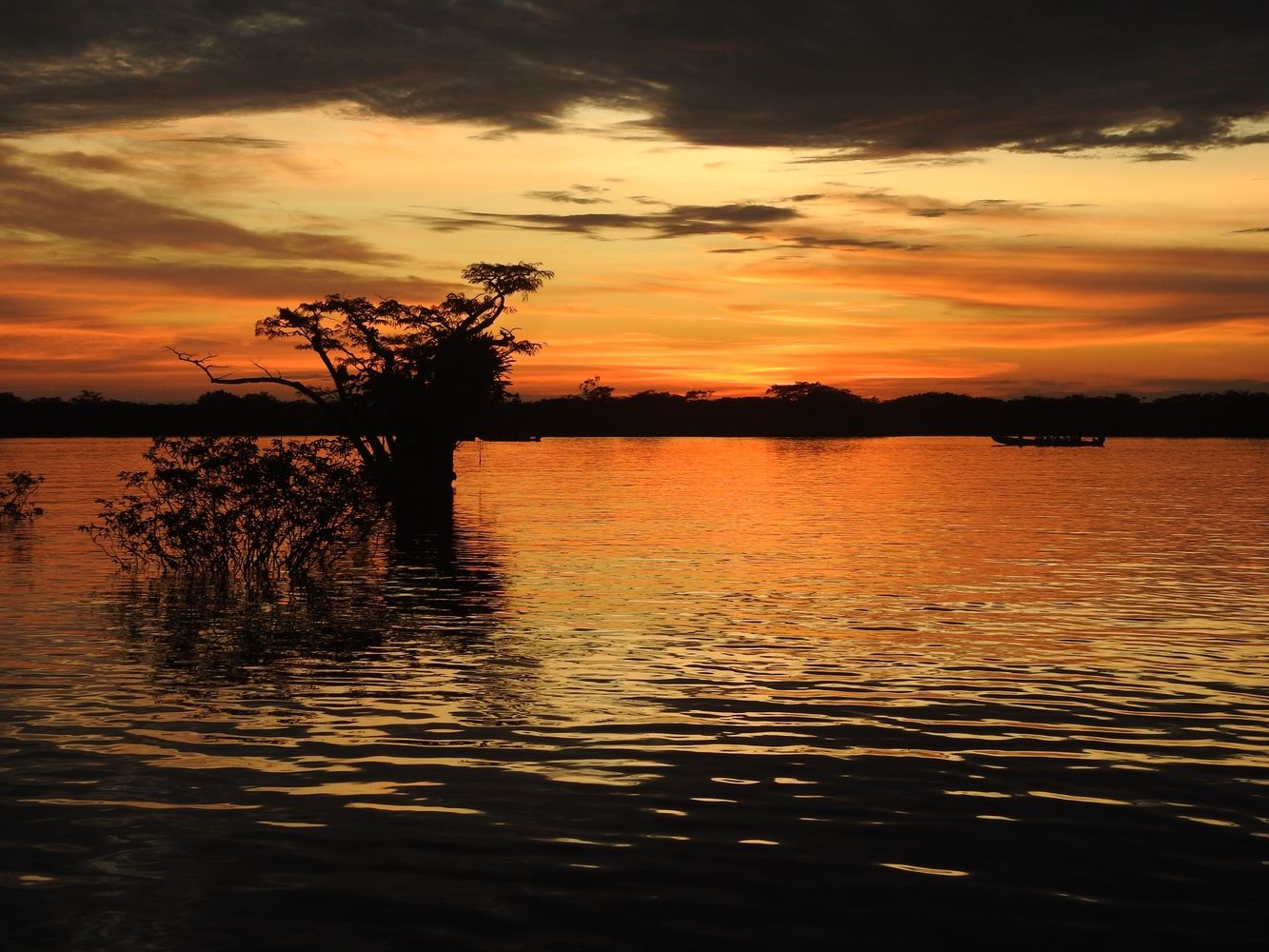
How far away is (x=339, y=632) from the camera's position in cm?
2784

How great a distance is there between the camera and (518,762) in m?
15.7

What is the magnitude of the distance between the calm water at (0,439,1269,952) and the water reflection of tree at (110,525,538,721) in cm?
17

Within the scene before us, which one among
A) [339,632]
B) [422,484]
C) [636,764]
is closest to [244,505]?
[339,632]

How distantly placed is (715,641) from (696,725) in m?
8.10

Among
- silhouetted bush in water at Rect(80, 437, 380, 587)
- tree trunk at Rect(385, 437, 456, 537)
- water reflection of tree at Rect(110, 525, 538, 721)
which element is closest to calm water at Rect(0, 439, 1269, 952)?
water reflection of tree at Rect(110, 525, 538, 721)

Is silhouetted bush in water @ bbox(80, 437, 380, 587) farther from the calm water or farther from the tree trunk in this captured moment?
the tree trunk

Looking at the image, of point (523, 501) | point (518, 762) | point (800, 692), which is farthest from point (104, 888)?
point (523, 501)

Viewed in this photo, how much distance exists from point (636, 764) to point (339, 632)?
548 inches

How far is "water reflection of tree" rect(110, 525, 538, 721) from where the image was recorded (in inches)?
859

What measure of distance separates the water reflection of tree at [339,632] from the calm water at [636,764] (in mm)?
167

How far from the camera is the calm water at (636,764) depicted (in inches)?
415

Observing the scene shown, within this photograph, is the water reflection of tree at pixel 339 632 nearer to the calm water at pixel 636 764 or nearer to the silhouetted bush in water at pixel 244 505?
the calm water at pixel 636 764

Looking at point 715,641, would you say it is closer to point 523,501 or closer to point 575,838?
point 575,838

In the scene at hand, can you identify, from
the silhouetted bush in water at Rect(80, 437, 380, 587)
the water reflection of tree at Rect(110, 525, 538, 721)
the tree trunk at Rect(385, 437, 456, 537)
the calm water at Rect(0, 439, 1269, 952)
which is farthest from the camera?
the tree trunk at Rect(385, 437, 456, 537)
